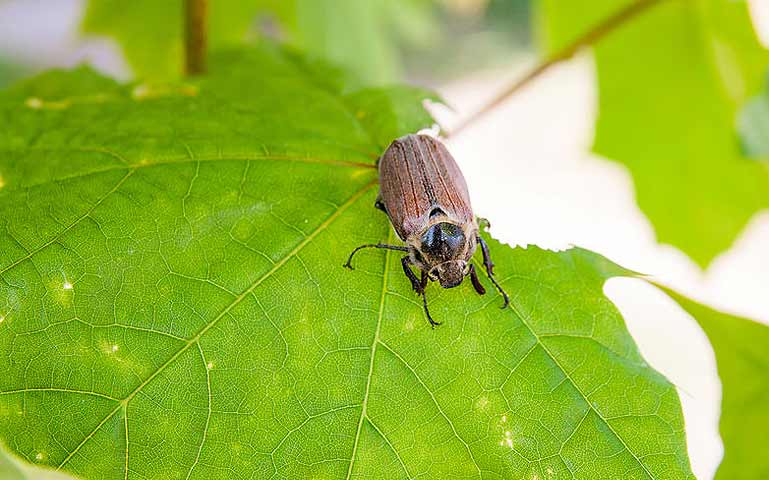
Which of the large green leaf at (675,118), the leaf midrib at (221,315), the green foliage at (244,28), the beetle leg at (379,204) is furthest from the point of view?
the large green leaf at (675,118)

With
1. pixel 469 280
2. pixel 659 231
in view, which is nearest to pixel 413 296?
pixel 469 280

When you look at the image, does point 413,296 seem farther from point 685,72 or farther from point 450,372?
point 685,72

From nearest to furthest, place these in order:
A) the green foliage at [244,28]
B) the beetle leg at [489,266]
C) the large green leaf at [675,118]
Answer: the beetle leg at [489,266] < the green foliage at [244,28] < the large green leaf at [675,118]

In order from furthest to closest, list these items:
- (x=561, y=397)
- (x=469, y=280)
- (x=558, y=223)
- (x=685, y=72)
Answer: (x=558, y=223), (x=685, y=72), (x=469, y=280), (x=561, y=397)

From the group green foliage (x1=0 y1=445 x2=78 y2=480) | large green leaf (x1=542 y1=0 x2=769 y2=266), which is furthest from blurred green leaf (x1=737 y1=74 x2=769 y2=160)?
green foliage (x1=0 y1=445 x2=78 y2=480)

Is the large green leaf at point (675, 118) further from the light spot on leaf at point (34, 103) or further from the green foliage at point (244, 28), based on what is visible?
the light spot on leaf at point (34, 103)

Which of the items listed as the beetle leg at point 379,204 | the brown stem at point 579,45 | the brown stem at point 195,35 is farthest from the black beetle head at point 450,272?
the brown stem at point 195,35

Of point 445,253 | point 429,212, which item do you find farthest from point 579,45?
point 445,253

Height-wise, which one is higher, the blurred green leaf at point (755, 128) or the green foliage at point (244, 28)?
the blurred green leaf at point (755, 128)
